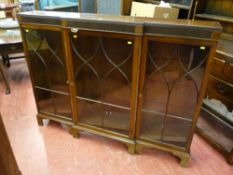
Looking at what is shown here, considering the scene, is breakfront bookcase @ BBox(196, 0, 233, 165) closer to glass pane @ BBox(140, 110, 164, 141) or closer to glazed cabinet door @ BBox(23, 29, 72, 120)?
glass pane @ BBox(140, 110, 164, 141)

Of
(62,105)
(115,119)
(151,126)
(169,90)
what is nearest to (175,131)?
(151,126)

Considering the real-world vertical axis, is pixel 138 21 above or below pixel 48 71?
above

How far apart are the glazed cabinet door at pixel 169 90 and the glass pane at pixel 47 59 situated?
0.72 metres

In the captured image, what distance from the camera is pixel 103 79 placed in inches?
61.2

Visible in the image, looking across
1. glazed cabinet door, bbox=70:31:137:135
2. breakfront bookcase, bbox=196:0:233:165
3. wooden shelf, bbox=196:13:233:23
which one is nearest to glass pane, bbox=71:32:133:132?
glazed cabinet door, bbox=70:31:137:135

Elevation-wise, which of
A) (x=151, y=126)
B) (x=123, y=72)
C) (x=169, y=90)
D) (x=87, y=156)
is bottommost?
(x=87, y=156)

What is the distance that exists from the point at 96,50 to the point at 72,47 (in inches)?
7.6

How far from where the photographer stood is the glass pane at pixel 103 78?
1.41 metres

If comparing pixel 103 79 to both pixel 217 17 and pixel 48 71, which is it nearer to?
pixel 48 71

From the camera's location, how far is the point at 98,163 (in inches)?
64.9

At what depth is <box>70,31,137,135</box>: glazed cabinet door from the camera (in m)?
1.39

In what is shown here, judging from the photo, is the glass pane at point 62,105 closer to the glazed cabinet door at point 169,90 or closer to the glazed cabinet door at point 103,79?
the glazed cabinet door at point 103,79

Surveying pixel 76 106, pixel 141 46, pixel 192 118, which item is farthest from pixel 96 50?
pixel 192 118

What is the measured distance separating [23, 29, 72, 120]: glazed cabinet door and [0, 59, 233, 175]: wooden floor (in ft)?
0.80
